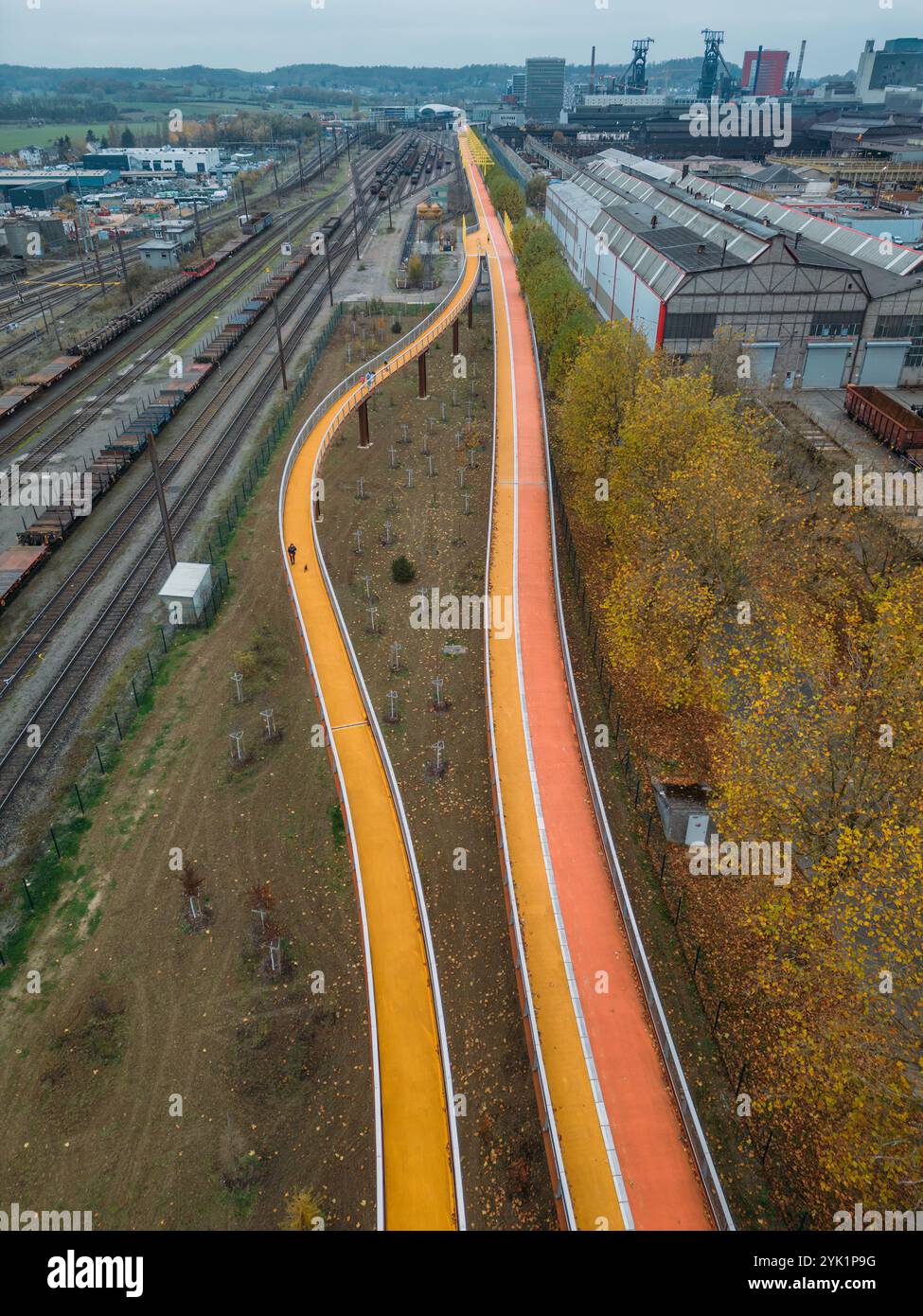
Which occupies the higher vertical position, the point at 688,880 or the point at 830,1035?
the point at 830,1035

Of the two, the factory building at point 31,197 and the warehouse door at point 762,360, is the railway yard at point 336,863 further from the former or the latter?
the factory building at point 31,197

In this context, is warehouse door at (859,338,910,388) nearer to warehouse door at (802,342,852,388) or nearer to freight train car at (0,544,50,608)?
warehouse door at (802,342,852,388)

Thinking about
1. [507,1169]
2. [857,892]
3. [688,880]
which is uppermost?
[857,892]

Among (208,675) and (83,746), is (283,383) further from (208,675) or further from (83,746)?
(83,746)

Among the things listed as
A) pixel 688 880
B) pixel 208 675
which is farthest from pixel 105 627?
pixel 688 880

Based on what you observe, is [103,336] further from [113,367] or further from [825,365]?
[825,365]
